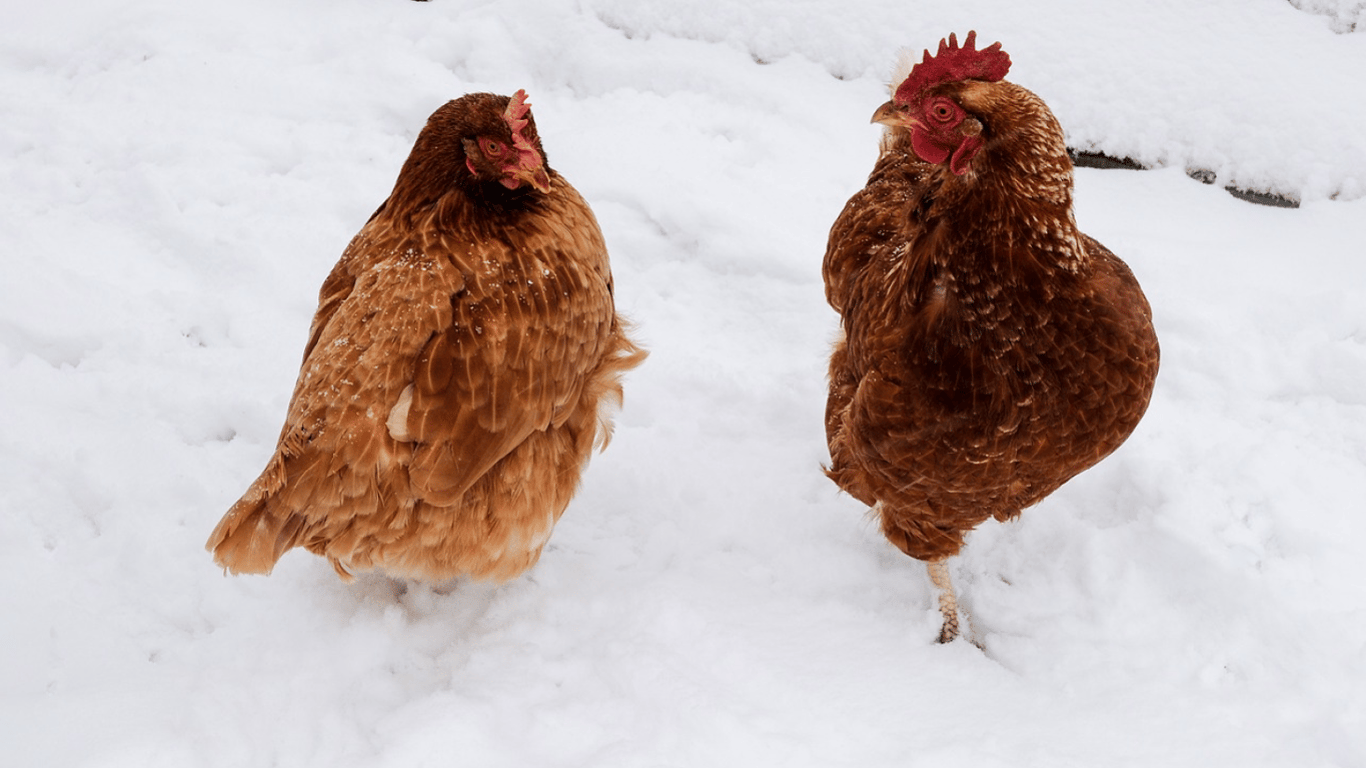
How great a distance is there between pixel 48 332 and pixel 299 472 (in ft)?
5.60

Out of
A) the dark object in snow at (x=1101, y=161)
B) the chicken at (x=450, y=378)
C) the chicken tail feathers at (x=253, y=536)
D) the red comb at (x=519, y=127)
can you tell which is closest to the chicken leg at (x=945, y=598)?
the chicken at (x=450, y=378)

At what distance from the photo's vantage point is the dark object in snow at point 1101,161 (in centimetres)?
372

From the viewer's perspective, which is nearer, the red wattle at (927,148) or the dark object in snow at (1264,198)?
the red wattle at (927,148)

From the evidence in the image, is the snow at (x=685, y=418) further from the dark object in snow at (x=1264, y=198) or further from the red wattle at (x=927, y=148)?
the red wattle at (x=927, y=148)

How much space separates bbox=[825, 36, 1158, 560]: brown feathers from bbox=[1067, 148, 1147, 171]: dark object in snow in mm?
1900

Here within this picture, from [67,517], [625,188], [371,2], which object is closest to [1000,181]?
[625,188]

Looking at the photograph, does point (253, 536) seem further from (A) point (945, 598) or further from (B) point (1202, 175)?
(B) point (1202, 175)

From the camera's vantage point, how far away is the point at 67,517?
8.34ft

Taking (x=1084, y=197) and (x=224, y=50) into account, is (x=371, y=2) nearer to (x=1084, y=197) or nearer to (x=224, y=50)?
(x=224, y=50)

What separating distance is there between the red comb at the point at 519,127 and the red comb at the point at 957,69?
862mm

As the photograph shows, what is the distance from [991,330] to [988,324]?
0.05 ft

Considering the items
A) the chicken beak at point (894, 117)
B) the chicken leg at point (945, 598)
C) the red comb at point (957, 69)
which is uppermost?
the red comb at point (957, 69)

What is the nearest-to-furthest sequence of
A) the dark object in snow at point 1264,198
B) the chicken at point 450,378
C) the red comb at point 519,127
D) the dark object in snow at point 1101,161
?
the chicken at point 450,378 < the red comb at point 519,127 < the dark object in snow at point 1264,198 < the dark object in snow at point 1101,161

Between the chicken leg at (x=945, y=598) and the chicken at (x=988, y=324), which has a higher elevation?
the chicken at (x=988, y=324)
